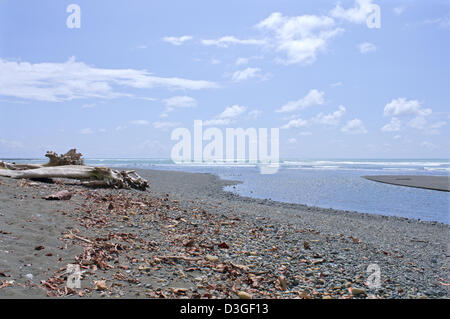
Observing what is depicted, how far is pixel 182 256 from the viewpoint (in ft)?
22.0

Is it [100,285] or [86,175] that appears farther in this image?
[86,175]

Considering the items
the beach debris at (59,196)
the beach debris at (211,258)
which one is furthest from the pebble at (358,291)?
the beach debris at (59,196)

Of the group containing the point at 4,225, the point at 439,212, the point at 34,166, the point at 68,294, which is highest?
the point at 34,166

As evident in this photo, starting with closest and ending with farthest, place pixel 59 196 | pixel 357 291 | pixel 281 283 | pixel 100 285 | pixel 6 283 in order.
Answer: pixel 6 283 → pixel 100 285 → pixel 357 291 → pixel 281 283 → pixel 59 196

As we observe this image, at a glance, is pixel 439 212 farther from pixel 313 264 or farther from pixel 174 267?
pixel 174 267

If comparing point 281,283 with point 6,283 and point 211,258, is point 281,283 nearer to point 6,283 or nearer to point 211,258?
point 211,258

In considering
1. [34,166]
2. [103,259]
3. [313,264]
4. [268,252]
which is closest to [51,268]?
[103,259]

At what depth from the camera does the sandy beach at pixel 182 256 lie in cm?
546

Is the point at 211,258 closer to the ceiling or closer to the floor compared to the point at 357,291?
closer to the ceiling

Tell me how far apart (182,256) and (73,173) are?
9.97 metres

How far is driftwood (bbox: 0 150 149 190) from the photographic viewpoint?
13992mm

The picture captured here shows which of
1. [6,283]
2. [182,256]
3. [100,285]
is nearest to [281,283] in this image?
[182,256]
